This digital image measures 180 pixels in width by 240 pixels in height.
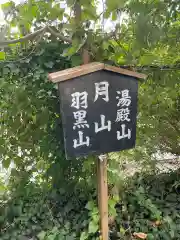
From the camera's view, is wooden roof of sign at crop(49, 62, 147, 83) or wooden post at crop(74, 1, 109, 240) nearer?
wooden roof of sign at crop(49, 62, 147, 83)

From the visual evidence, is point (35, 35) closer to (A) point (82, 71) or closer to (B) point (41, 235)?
(A) point (82, 71)

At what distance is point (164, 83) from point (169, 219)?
4.16ft

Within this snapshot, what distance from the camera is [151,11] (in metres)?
1.48

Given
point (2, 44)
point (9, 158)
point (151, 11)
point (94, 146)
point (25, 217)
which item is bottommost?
point (25, 217)

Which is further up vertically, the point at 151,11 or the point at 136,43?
the point at 151,11

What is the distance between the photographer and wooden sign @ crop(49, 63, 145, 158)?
1.68 metres

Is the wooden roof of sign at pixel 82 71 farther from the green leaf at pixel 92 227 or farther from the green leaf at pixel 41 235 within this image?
the green leaf at pixel 41 235

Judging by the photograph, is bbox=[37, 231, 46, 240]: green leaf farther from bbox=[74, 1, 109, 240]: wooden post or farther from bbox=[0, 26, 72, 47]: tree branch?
bbox=[0, 26, 72, 47]: tree branch

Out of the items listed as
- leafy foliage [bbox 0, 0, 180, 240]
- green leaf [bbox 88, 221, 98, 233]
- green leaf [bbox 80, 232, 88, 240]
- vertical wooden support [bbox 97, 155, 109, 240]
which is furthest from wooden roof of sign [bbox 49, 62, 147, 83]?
green leaf [bbox 80, 232, 88, 240]

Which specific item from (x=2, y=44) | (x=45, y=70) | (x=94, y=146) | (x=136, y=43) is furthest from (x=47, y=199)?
(x=136, y=43)

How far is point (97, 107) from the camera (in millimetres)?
1776

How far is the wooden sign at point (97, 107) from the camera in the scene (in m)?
1.68

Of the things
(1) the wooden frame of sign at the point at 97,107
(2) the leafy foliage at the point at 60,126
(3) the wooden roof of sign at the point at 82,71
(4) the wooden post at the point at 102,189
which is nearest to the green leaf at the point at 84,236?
(2) the leafy foliage at the point at 60,126

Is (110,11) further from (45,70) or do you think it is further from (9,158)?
(9,158)
